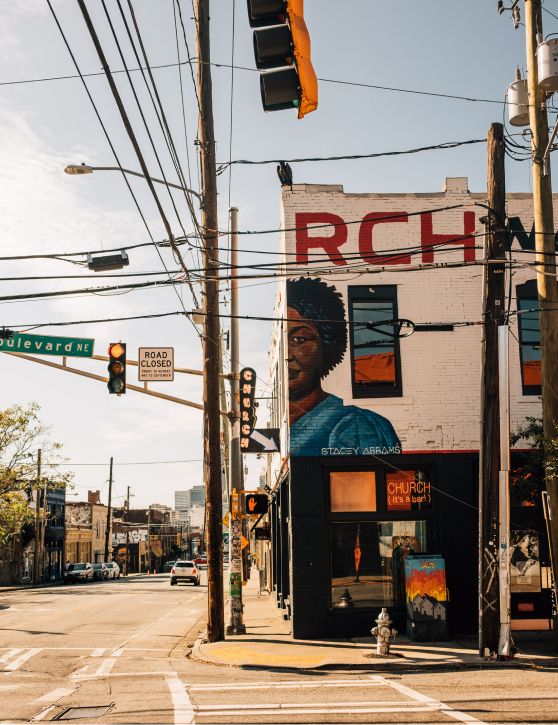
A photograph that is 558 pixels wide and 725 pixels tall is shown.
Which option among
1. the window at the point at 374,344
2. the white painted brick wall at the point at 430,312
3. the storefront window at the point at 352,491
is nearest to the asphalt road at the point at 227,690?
the storefront window at the point at 352,491

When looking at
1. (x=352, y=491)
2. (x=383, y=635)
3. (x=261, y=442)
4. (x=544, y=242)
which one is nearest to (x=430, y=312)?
(x=544, y=242)

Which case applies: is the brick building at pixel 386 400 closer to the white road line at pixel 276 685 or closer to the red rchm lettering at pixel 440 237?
the red rchm lettering at pixel 440 237

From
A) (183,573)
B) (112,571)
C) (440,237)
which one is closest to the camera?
(440,237)

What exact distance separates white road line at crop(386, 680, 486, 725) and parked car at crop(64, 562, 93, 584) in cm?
5320

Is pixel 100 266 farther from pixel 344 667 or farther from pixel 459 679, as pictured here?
pixel 459 679

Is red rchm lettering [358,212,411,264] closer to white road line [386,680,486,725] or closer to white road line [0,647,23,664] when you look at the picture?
white road line [386,680,486,725]

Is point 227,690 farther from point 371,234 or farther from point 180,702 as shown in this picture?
point 371,234

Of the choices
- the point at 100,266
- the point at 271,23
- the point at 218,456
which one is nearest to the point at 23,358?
the point at 100,266

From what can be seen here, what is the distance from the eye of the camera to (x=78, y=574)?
62.8 meters

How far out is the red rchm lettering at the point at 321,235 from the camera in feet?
62.7

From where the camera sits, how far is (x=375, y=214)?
19.3 m

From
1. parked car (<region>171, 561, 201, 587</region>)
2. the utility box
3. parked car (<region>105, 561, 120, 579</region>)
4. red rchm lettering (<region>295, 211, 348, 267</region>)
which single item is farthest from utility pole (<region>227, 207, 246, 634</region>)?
parked car (<region>105, 561, 120, 579</region>)

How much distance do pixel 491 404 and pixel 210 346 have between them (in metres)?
6.11

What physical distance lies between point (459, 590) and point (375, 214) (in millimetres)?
8479
